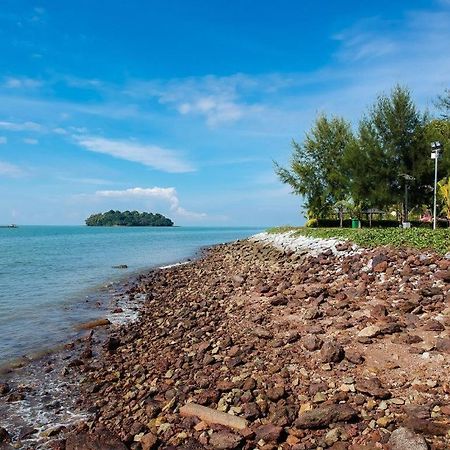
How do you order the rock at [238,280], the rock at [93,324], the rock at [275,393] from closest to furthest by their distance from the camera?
the rock at [275,393] → the rock at [93,324] → the rock at [238,280]

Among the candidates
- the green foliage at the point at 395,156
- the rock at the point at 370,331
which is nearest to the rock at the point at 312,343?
the rock at the point at 370,331

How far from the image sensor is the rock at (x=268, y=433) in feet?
16.5

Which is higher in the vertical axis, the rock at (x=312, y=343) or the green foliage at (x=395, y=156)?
the green foliage at (x=395, y=156)

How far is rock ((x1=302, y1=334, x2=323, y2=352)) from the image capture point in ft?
24.5

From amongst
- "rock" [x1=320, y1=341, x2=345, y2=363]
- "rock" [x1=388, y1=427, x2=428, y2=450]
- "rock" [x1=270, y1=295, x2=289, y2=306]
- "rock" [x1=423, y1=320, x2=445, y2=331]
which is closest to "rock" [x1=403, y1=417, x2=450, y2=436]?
"rock" [x1=388, y1=427, x2=428, y2=450]

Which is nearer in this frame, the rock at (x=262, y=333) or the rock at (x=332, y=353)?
the rock at (x=332, y=353)

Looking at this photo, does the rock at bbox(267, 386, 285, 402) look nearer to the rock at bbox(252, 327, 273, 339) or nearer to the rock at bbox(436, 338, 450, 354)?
the rock at bbox(252, 327, 273, 339)

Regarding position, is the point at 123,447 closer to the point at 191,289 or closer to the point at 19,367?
the point at 19,367

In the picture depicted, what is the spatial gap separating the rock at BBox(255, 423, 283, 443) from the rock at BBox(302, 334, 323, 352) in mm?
2432

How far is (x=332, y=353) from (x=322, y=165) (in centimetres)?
3901

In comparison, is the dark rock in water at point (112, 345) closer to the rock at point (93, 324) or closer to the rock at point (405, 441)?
the rock at point (93, 324)

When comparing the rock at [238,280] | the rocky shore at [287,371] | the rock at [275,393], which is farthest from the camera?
the rock at [238,280]

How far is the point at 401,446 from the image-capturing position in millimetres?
4484

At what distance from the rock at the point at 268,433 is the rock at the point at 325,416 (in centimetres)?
30
